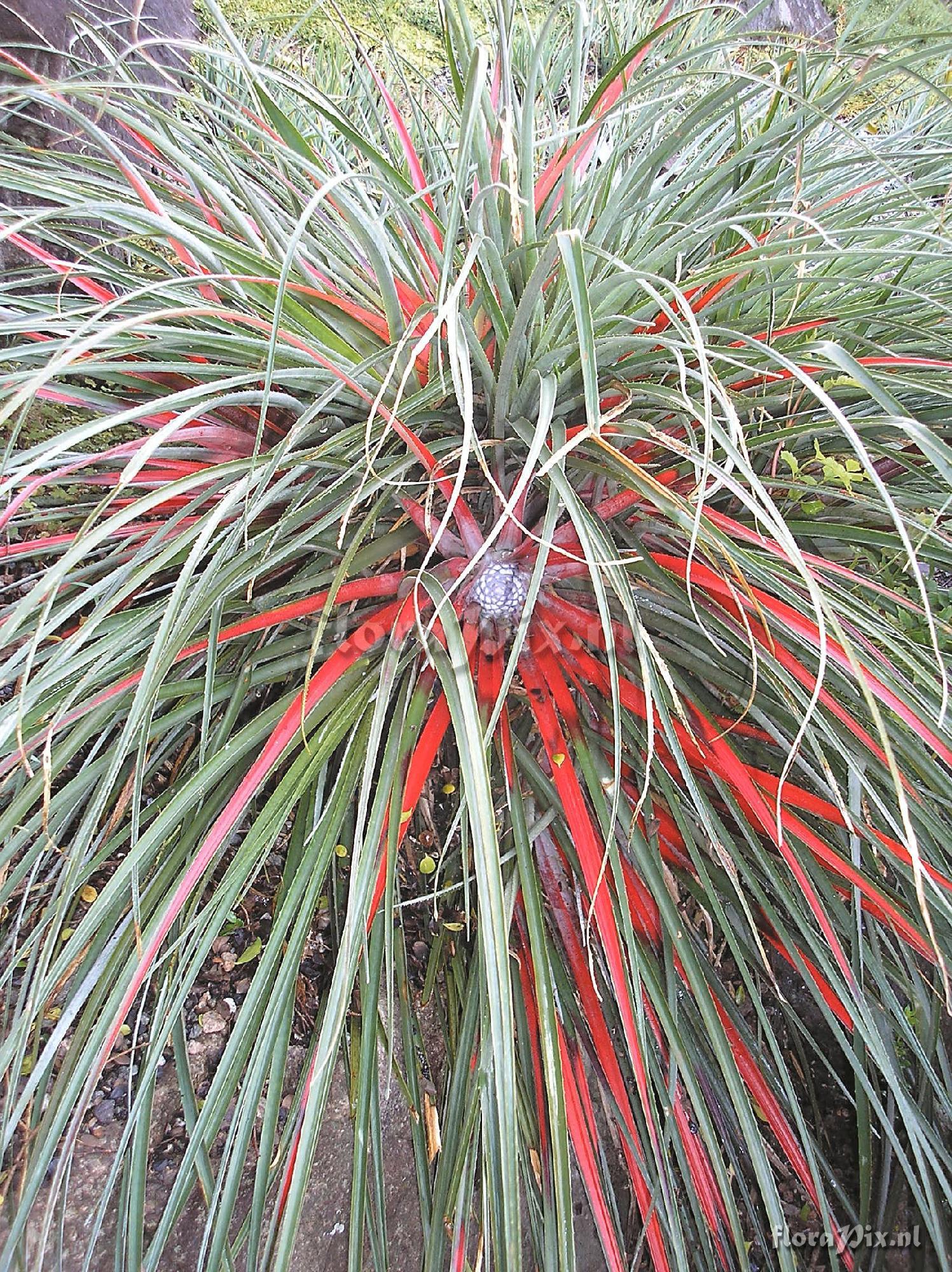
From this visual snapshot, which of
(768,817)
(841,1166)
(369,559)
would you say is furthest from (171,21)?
(841,1166)

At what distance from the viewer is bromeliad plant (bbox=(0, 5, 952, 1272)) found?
67 cm

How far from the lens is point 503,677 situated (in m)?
0.84

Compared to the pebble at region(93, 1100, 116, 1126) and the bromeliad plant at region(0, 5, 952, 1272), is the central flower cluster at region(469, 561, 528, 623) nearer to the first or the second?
the bromeliad plant at region(0, 5, 952, 1272)

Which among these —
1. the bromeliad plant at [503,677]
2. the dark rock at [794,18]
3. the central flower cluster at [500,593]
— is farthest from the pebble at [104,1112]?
the dark rock at [794,18]

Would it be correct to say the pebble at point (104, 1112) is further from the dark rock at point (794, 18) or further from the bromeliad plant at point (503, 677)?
the dark rock at point (794, 18)

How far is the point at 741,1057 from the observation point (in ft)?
2.83

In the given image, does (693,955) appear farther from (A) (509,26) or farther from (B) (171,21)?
(B) (171,21)

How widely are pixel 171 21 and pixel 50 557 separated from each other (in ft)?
4.09

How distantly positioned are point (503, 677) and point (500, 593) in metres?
0.10

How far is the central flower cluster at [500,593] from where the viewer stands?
870 mm

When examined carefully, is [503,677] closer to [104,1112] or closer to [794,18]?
[104,1112]

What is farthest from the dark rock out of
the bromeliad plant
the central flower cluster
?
the central flower cluster

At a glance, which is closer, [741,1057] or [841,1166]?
[741,1057]

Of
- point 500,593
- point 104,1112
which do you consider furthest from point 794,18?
point 104,1112
